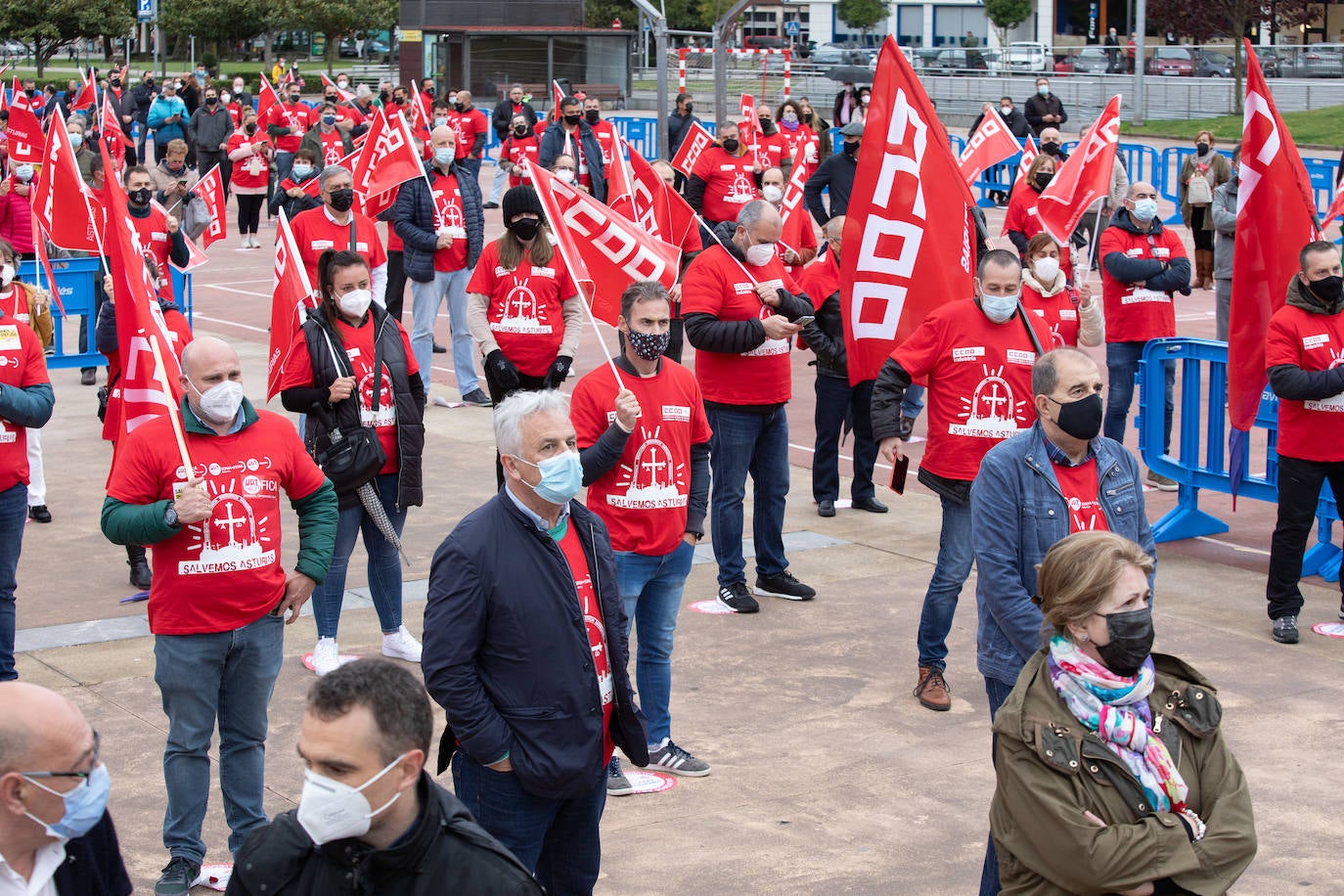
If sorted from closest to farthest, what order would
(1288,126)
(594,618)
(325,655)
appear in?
(594,618), (325,655), (1288,126)

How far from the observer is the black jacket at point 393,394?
25.3 ft

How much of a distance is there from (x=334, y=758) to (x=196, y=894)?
2.86 metres

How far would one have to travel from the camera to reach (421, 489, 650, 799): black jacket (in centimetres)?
457

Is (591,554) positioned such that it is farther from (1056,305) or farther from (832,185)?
(832,185)

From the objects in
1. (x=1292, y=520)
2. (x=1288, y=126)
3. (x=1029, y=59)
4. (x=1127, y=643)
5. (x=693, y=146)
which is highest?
(x=1029, y=59)

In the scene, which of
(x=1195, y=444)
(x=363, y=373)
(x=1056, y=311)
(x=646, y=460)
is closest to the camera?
(x=646, y=460)

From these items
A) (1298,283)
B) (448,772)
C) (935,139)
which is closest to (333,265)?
(448,772)

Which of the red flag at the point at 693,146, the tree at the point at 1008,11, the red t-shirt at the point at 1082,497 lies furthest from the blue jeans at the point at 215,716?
the tree at the point at 1008,11

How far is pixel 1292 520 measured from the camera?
342 inches

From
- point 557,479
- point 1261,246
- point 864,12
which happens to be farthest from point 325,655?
point 864,12

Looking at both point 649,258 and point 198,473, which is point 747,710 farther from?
point 198,473

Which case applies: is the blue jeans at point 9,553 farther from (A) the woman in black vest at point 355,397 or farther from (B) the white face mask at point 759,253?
(B) the white face mask at point 759,253

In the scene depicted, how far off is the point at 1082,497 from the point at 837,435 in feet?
18.3

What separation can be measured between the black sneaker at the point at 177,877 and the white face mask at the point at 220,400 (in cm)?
148
